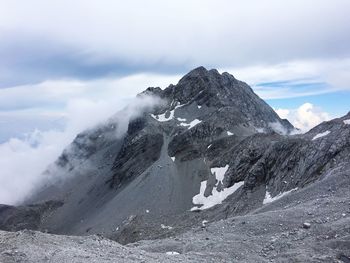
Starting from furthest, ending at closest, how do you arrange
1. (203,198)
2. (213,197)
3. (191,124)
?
(191,124) < (203,198) < (213,197)

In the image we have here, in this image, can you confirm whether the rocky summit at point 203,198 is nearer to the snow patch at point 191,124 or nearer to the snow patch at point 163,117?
the snow patch at point 163,117

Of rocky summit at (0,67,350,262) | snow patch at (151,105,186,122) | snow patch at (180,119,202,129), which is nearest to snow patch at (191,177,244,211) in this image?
rocky summit at (0,67,350,262)

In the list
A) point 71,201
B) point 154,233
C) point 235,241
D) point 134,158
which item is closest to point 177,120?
point 134,158


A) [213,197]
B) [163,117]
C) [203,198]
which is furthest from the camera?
[163,117]

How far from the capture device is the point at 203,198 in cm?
11650

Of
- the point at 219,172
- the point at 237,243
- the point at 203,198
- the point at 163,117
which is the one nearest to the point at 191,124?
the point at 163,117

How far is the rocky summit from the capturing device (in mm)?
30281

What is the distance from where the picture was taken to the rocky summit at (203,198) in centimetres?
3028

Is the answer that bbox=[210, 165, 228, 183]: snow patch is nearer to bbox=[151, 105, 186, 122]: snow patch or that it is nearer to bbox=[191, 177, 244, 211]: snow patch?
bbox=[191, 177, 244, 211]: snow patch

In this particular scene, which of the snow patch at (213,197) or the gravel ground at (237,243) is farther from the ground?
the gravel ground at (237,243)

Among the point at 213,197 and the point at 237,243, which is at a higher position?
the point at 237,243

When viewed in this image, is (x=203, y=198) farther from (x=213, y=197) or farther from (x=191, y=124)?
(x=191, y=124)

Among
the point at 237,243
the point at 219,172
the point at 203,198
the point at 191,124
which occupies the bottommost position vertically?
the point at 203,198

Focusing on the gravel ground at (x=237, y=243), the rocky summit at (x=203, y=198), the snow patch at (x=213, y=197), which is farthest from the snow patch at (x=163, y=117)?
the gravel ground at (x=237, y=243)
